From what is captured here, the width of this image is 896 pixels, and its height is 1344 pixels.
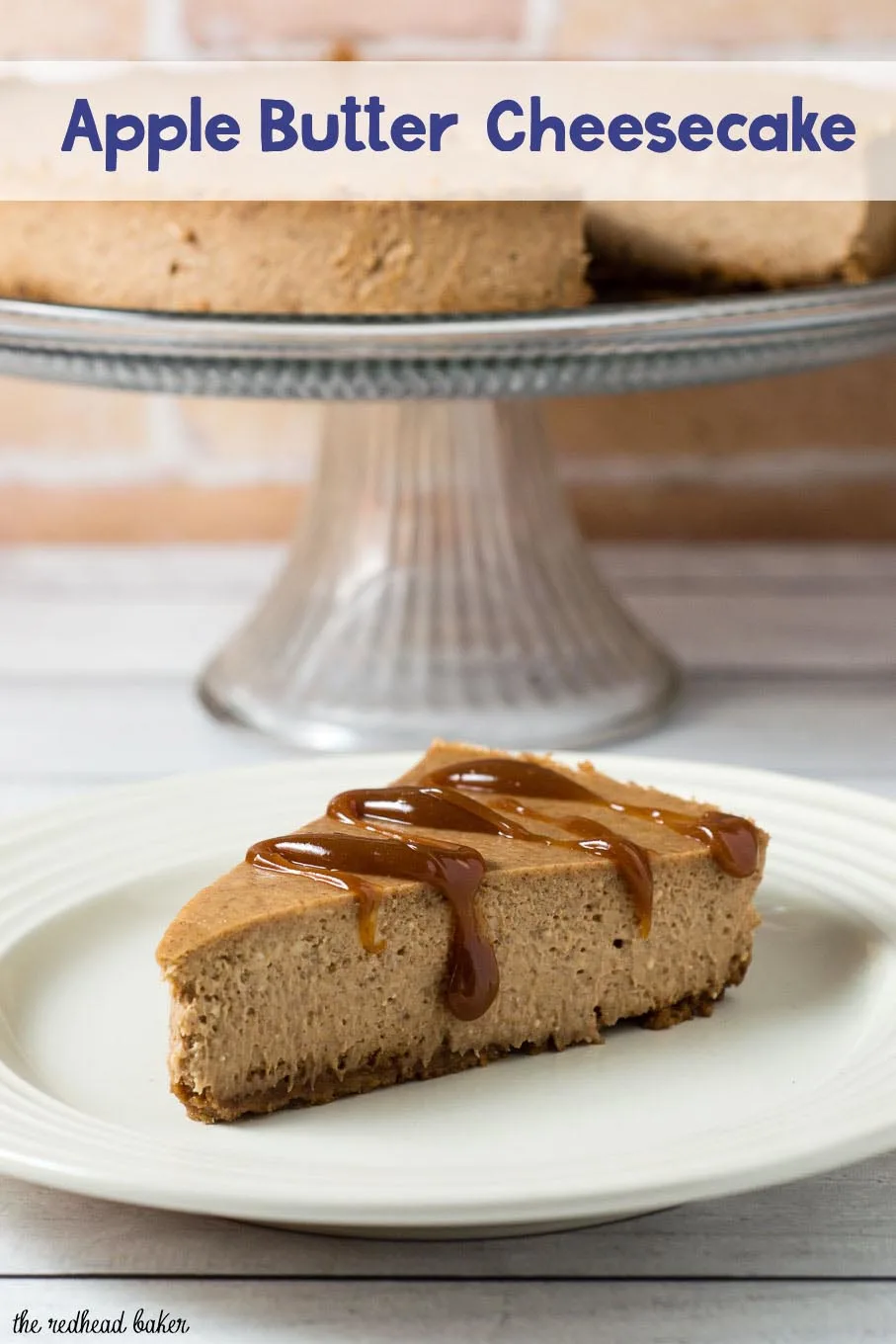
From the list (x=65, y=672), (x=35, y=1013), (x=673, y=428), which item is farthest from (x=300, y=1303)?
(x=673, y=428)

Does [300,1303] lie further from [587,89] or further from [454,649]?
[587,89]

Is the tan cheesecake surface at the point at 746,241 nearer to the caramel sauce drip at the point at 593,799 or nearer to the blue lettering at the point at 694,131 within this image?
the blue lettering at the point at 694,131

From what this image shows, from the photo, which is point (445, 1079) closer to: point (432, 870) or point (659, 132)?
point (432, 870)

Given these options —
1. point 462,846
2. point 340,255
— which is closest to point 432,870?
point 462,846

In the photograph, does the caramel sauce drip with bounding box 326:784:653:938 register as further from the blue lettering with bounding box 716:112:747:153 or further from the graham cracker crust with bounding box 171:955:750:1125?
the blue lettering with bounding box 716:112:747:153

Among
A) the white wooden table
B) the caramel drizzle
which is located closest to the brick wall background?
the white wooden table
